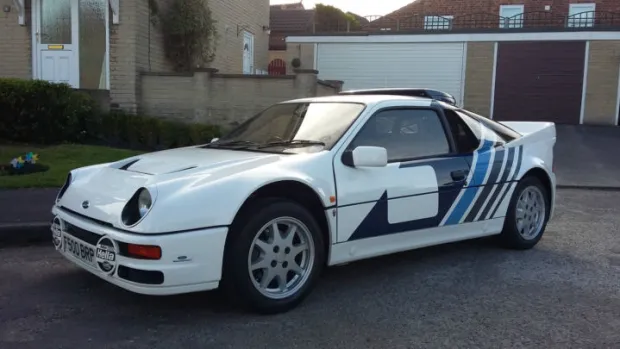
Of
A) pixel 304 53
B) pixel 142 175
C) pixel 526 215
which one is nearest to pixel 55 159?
pixel 142 175

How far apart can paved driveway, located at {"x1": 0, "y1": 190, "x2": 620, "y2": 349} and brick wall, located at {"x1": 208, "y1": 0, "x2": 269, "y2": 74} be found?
41.0ft

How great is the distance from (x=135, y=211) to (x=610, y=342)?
299cm

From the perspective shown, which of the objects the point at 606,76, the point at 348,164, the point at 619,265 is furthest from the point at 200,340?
the point at 606,76

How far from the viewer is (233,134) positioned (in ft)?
17.5

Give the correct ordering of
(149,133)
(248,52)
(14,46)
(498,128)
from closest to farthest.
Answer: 1. (498,128)
2. (149,133)
3. (14,46)
4. (248,52)

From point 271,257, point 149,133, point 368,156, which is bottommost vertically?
point 271,257

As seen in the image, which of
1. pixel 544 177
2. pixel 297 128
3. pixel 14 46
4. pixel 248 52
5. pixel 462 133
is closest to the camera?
pixel 297 128

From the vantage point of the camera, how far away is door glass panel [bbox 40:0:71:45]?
1304 cm

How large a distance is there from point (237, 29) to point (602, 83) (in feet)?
41.4

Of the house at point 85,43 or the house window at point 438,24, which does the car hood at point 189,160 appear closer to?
the house at point 85,43

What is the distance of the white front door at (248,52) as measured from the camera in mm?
19641

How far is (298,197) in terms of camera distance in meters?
4.09

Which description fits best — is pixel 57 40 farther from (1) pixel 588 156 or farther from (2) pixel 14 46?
(1) pixel 588 156


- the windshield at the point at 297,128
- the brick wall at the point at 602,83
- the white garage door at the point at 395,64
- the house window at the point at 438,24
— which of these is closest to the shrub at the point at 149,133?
the windshield at the point at 297,128
